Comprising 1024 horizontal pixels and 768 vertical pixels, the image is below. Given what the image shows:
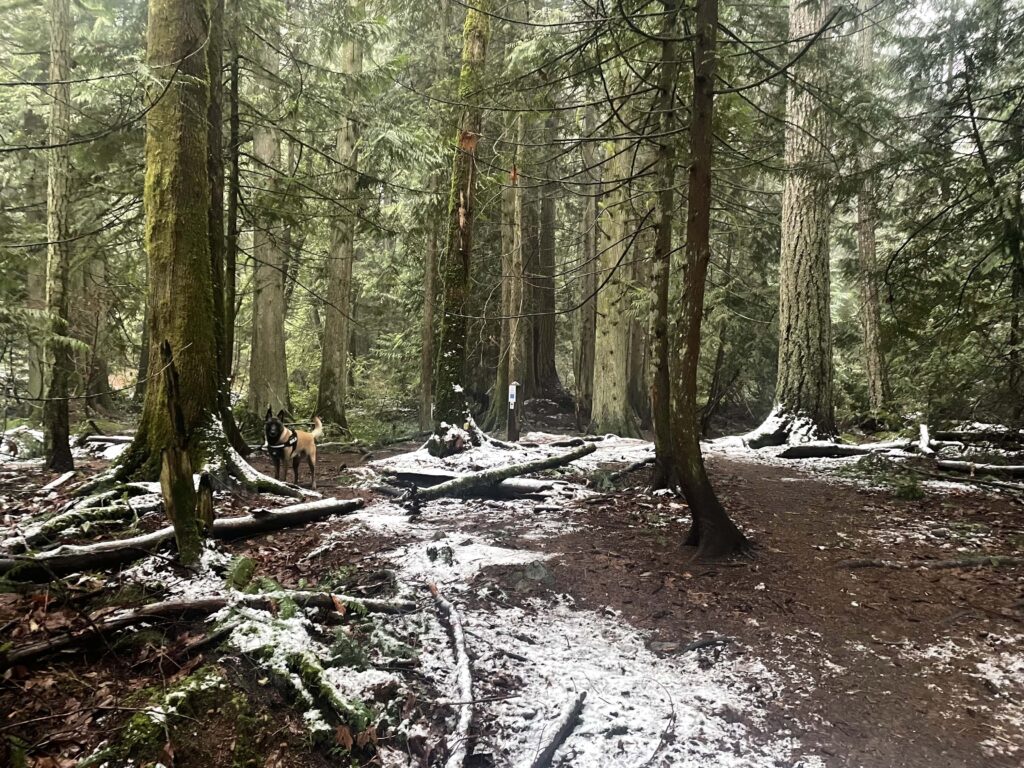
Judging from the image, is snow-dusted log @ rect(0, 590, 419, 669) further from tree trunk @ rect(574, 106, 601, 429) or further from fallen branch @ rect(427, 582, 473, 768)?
tree trunk @ rect(574, 106, 601, 429)

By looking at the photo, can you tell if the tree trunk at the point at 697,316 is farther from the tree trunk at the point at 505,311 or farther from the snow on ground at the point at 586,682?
the tree trunk at the point at 505,311

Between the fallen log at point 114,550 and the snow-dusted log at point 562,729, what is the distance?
2.64 m

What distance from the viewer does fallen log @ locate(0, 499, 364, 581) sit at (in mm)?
3689

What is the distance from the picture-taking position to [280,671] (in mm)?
3434

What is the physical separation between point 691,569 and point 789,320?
23.7 feet

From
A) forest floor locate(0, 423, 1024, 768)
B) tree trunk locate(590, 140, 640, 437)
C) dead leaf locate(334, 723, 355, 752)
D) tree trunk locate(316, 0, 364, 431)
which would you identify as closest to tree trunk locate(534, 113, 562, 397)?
tree trunk locate(590, 140, 640, 437)

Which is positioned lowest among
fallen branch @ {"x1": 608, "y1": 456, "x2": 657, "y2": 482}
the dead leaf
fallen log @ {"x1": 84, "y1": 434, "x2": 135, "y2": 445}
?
the dead leaf

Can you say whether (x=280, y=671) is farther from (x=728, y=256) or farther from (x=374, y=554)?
(x=728, y=256)

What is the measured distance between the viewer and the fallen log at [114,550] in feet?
12.1

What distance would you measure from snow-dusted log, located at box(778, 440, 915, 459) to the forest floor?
294cm

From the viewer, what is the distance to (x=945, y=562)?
5.33 meters

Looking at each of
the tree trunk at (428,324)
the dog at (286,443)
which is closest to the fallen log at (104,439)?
the dog at (286,443)

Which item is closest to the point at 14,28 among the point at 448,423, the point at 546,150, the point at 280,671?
the point at 546,150

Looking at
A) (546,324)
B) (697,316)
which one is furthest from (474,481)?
(546,324)
